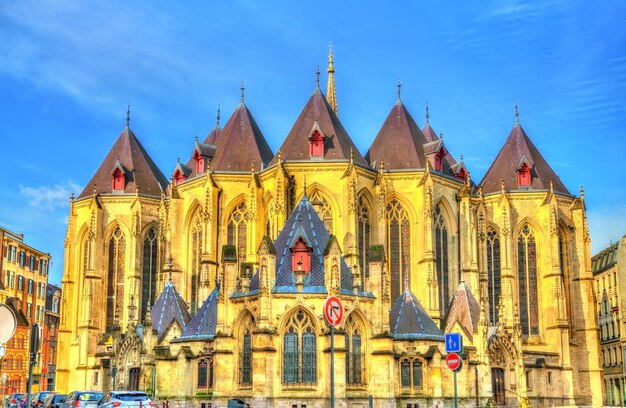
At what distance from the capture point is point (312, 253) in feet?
125

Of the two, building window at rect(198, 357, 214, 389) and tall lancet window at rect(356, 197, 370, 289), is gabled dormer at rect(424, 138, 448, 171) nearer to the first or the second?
tall lancet window at rect(356, 197, 370, 289)

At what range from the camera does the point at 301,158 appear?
52719mm

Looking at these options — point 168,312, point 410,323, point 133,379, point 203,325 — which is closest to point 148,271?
point 168,312

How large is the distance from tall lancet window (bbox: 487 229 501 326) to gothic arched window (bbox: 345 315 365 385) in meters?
21.3

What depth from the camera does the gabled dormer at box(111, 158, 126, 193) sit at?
6138 cm

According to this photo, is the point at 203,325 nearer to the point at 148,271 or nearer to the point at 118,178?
the point at 148,271

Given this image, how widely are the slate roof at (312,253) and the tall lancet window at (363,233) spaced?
36.4 ft

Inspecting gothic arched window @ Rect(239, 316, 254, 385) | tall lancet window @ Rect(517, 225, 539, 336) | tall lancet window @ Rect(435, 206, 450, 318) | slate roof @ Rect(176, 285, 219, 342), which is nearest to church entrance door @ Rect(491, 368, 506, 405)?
tall lancet window @ Rect(435, 206, 450, 318)

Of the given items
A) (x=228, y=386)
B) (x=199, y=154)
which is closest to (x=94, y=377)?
(x=199, y=154)

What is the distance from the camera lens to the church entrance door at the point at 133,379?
4494 centimetres

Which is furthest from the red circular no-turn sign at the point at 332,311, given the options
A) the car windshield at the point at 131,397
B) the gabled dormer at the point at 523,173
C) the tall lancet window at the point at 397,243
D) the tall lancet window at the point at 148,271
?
the gabled dormer at the point at 523,173

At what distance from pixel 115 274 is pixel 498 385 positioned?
26979 millimetres

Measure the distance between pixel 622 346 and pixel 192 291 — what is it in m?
35.3

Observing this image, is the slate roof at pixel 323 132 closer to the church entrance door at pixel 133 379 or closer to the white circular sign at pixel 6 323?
the church entrance door at pixel 133 379
